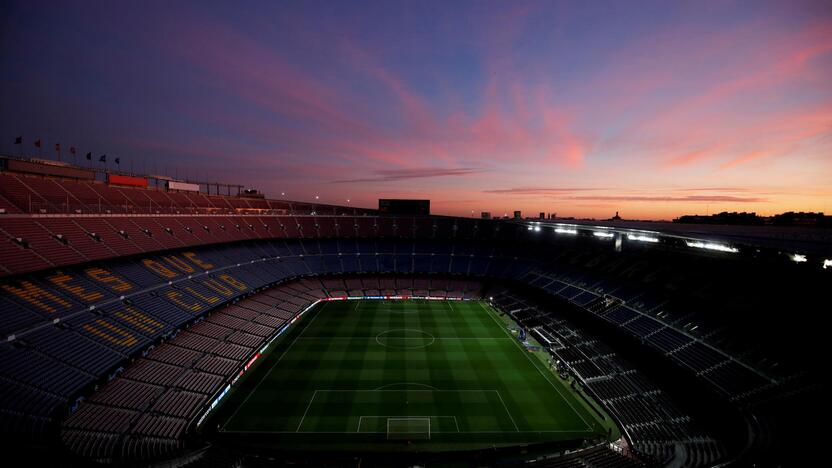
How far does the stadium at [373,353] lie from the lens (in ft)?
67.4

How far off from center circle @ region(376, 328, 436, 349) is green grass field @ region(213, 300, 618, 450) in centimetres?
10

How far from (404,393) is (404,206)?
5000cm

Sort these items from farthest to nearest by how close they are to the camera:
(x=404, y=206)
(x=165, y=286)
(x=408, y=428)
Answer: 1. (x=404, y=206)
2. (x=165, y=286)
3. (x=408, y=428)

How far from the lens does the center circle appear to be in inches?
1454

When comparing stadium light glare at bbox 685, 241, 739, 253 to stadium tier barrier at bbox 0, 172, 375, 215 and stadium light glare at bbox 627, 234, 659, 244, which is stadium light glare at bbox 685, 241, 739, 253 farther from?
A: stadium tier barrier at bbox 0, 172, 375, 215

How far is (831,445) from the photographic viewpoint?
1673 cm

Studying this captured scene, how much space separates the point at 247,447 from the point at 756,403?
2807 centimetres

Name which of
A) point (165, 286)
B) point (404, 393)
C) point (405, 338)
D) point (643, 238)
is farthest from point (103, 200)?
point (643, 238)

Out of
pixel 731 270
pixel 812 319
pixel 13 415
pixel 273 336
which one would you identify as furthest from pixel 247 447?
pixel 731 270

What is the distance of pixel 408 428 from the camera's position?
76.7 feet

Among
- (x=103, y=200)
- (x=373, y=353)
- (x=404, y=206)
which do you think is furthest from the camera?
(x=404, y=206)

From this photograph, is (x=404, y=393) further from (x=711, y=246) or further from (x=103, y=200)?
(x=103, y=200)

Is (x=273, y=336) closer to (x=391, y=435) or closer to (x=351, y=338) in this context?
(x=351, y=338)

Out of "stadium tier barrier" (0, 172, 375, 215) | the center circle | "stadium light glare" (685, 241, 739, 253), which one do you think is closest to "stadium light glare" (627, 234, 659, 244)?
"stadium light glare" (685, 241, 739, 253)
